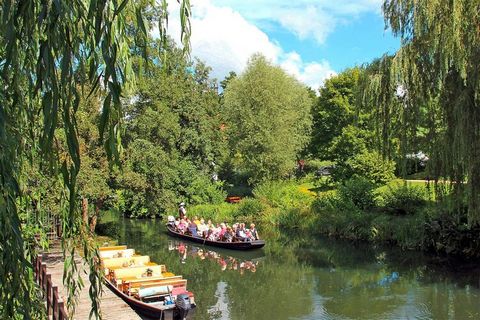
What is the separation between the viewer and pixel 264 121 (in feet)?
94.3

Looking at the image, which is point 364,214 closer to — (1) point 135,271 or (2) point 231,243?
(2) point 231,243

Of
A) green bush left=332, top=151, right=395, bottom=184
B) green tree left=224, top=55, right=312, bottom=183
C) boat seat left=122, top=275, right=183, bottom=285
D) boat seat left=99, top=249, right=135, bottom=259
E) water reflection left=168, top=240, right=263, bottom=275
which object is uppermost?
green tree left=224, top=55, right=312, bottom=183

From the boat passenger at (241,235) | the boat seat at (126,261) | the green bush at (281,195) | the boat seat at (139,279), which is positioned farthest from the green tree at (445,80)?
the green bush at (281,195)

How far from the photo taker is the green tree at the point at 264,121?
2859cm

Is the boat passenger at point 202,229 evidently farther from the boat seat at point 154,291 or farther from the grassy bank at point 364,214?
the boat seat at point 154,291

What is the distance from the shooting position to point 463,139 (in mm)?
10445

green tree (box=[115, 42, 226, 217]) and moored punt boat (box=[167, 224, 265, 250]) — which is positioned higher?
A: green tree (box=[115, 42, 226, 217])

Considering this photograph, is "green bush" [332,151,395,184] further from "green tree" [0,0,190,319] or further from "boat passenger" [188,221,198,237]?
Answer: "green tree" [0,0,190,319]

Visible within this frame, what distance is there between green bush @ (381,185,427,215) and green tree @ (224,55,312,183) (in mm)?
9021

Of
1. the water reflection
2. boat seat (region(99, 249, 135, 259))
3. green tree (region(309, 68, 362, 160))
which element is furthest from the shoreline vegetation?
boat seat (region(99, 249, 135, 259))

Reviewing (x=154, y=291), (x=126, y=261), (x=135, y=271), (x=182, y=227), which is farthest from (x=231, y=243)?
(x=154, y=291)

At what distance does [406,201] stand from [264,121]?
35.7 ft

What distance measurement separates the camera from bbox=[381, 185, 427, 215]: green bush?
65.0ft

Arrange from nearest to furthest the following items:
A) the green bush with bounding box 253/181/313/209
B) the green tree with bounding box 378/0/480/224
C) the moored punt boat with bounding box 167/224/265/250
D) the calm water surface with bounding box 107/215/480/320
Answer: the green tree with bounding box 378/0/480/224 < the calm water surface with bounding box 107/215/480/320 < the moored punt boat with bounding box 167/224/265/250 < the green bush with bounding box 253/181/313/209
